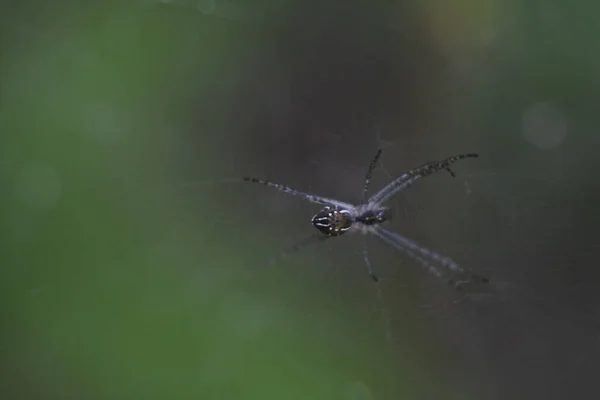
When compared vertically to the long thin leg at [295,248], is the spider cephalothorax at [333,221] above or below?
below

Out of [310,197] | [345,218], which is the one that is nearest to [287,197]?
[310,197]

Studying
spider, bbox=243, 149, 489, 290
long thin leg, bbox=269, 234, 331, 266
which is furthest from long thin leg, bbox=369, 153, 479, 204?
long thin leg, bbox=269, 234, 331, 266

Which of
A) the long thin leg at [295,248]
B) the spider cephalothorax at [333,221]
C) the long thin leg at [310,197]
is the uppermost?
the long thin leg at [310,197]

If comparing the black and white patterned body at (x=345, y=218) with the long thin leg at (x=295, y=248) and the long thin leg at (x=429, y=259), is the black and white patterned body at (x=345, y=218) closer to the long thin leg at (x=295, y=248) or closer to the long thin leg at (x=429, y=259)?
the long thin leg at (x=429, y=259)

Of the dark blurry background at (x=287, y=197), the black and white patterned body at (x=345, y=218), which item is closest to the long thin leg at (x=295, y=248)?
the dark blurry background at (x=287, y=197)

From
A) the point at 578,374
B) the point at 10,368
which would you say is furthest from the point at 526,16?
the point at 10,368

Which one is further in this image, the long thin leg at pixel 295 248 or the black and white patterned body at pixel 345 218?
the long thin leg at pixel 295 248

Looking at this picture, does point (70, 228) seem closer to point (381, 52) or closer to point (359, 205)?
point (359, 205)
